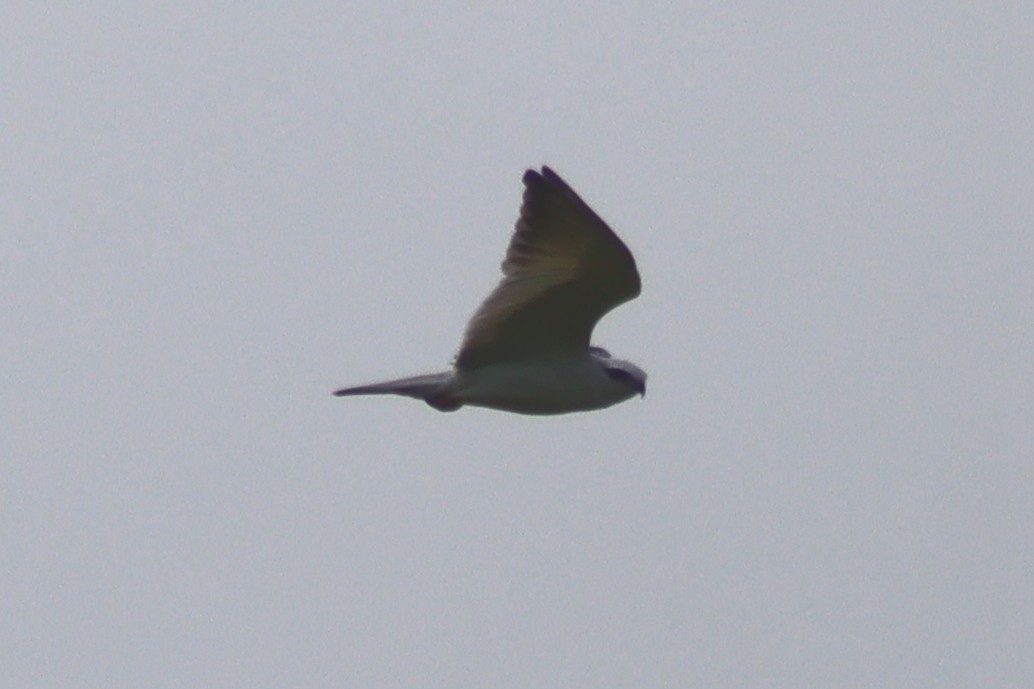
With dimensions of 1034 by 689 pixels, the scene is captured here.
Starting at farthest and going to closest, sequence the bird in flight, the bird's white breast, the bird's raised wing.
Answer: the bird's white breast, the bird in flight, the bird's raised wing

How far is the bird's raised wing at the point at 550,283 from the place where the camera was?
2528cm

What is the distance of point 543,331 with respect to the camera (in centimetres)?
2595

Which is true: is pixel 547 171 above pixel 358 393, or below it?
above

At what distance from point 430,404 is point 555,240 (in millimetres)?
1501

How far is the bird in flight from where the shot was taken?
83.5 ft

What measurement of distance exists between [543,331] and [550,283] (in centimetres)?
43

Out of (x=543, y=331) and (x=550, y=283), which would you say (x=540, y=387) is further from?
(x=550, y=283)

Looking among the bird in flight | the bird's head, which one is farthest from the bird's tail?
the bird's head

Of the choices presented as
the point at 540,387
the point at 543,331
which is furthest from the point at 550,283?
the point at 540,387

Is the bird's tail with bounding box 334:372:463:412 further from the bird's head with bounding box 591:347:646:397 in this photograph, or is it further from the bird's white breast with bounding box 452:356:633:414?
the bird's head with bounding box 591:347:646:397

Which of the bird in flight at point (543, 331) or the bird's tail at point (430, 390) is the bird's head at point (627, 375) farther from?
the bird's tail at point (430, 390)

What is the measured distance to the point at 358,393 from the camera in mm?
25578

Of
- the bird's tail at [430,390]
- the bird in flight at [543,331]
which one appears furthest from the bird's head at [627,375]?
the bird's tail at [430,390]

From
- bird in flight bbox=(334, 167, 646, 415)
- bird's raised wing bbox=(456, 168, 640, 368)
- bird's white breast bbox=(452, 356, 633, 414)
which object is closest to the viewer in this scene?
bird's raised wing bbox=(456, 168, 640, 368)
